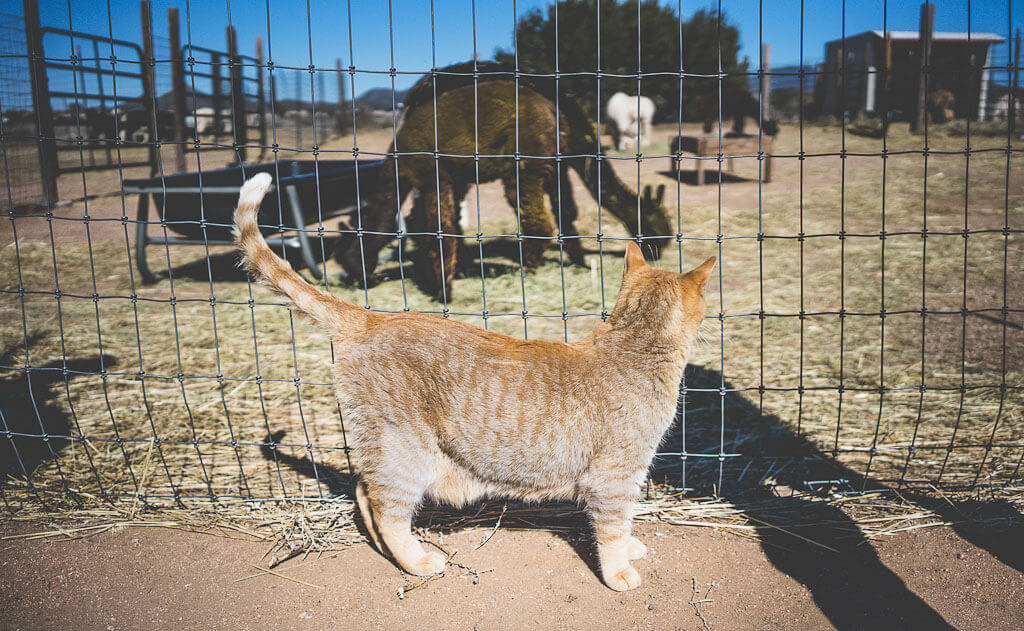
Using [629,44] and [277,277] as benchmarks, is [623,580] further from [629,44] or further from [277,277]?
[629,44]

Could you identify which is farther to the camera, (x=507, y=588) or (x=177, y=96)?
(x=177, y=96)

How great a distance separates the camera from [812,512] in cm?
329

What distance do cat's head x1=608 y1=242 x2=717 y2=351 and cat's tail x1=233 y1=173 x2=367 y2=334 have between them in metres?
1.14

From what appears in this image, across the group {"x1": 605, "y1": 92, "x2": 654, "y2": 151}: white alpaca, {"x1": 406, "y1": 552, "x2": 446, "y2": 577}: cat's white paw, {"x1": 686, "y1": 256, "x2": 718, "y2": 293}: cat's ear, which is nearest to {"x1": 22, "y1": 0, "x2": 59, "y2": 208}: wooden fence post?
{"x1": 406, "y1": 552, "x2": 446, "y2": 577}: cat's white paw

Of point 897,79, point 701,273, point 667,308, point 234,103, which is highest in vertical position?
point 897,79

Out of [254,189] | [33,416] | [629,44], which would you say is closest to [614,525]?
[254,189]

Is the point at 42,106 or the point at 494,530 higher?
the point at 42,106

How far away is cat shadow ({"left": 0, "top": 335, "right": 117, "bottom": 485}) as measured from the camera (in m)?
3.71

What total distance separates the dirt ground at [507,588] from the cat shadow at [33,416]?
72 cm

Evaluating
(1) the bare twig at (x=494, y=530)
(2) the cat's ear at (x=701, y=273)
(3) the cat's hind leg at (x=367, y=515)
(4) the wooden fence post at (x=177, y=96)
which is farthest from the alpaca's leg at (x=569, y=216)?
(4) the wooden fence post at (x=177, y=96)

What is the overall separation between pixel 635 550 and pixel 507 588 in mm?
585

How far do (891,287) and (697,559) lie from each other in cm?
458

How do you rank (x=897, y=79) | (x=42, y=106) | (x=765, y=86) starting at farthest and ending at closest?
(x=897, y=79) < (x=765, y=86) < (x=42, y=106)

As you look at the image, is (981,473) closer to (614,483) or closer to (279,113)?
(614,483)
